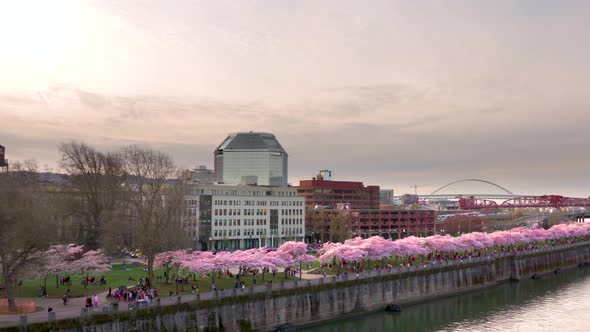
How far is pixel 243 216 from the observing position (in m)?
153

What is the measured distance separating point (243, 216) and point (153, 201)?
71811mm

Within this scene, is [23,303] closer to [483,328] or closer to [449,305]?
[483,328]

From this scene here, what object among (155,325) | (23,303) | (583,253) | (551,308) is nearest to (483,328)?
(551,308)

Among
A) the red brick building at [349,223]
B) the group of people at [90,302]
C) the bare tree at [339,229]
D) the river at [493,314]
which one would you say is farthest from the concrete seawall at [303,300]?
the red brick building at [349,223]

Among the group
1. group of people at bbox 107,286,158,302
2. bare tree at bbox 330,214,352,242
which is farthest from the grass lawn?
bare tree at bbox 330,214,352,242

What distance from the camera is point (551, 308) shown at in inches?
3447

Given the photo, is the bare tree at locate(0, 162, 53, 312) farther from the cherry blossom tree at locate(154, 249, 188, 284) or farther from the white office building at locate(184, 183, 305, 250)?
the white office building at locate(184, 183, 305, 250)

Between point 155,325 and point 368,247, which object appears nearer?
point 155,325

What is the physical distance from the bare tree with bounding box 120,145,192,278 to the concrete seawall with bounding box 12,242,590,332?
13.5 m

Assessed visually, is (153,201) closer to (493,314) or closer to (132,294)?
(132,294)

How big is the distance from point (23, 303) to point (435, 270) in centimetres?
6523

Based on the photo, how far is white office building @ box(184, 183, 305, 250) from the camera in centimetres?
14362

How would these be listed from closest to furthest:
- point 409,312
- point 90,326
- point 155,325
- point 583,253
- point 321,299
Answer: point 90,326
point 155,325
point 321,299
point 409,312
point 583,253

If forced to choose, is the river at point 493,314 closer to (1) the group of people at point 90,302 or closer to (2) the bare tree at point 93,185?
(1) the group of people at point 90,302
